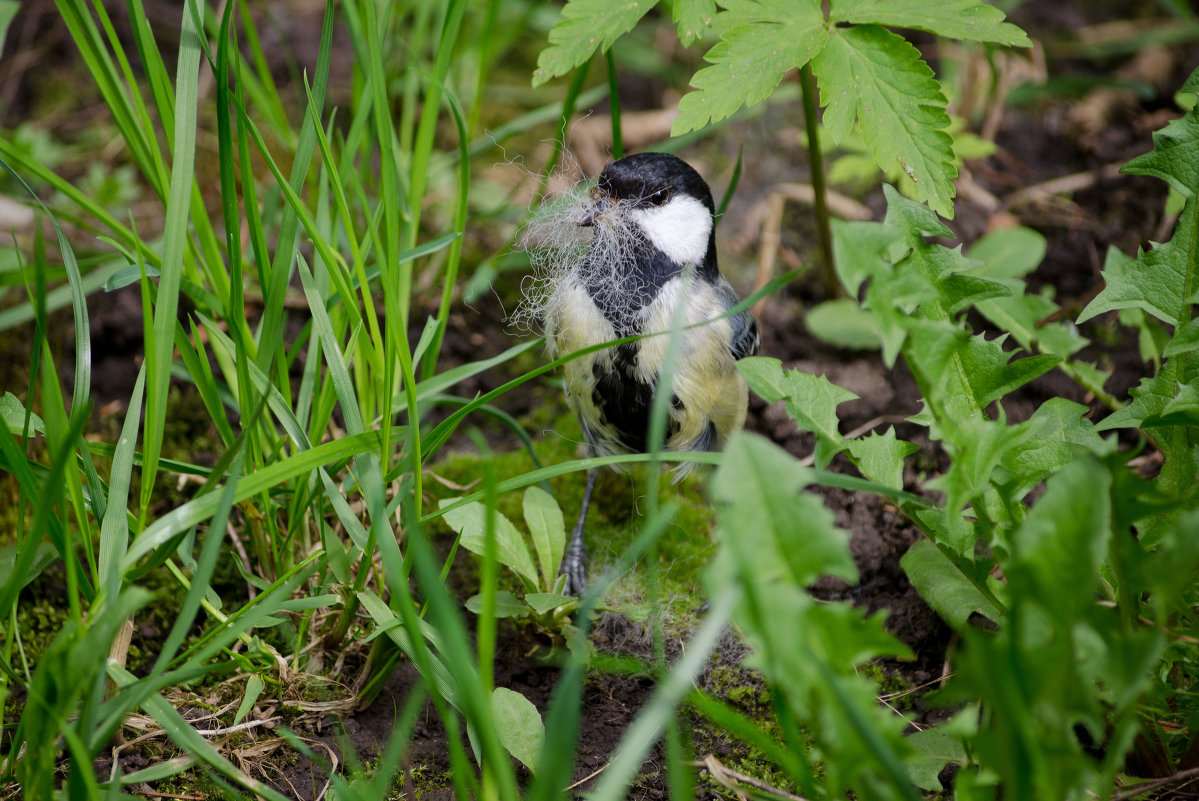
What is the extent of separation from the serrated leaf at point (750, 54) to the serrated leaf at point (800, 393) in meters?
0.60

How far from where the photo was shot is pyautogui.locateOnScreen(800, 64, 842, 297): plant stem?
2400mm

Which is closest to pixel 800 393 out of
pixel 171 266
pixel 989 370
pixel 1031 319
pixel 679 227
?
pixel 989 370

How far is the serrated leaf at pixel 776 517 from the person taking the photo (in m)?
1.17

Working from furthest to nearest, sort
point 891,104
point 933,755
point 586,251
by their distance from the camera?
1. point 586,251
2. point 891,104
3. point 933,755

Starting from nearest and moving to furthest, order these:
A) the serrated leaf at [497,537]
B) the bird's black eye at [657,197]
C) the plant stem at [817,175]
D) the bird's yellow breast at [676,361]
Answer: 1. the serrated leaf at [497,537]
2. the bird's yellow breast at [676,361]
3. the bird's black eye at [657,197]
4. the plant stem at [817,175]

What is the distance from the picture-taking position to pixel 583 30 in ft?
6.73

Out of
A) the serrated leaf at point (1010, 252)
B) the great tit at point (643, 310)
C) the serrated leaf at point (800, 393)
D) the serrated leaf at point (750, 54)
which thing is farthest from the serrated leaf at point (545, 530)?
the serrated leaf at point (1010, 252)

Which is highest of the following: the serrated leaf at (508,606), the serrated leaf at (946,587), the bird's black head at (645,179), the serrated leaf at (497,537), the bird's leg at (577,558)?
the bird's black head at (645,179)

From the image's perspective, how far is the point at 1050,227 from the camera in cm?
331

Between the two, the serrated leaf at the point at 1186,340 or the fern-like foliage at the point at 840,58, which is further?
the fern-like foliage at the point at 840,58

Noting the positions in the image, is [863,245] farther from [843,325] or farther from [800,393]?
[843,325]

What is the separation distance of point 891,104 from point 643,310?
701mm

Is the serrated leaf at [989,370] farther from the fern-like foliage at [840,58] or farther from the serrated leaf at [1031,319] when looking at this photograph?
the serrated leaf at [1031,319]

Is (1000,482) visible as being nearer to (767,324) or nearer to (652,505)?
(652,505)
